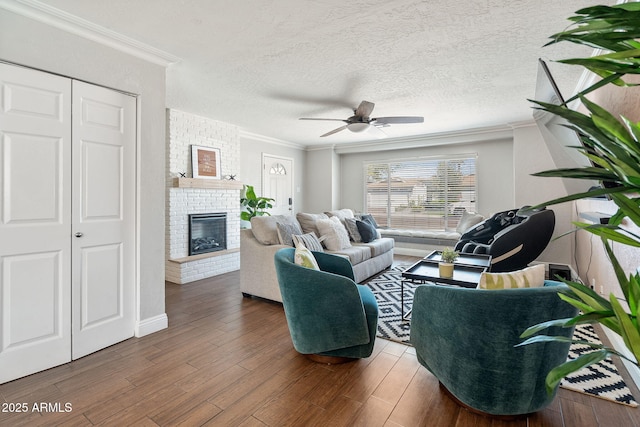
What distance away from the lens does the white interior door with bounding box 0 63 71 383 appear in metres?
1.95

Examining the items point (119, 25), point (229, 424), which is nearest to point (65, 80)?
point (119, 25)

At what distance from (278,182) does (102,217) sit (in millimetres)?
4461

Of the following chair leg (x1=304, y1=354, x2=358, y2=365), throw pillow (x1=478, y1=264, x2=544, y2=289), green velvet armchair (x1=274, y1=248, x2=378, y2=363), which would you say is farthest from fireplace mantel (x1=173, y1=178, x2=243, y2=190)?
throw pillow (x1=478, y1=264, x2=544, y2=289)

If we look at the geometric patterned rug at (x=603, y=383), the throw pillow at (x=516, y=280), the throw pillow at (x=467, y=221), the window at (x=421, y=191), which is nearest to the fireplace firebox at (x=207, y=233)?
the window at (x=421, y=191)

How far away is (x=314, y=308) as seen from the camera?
204 centimetres

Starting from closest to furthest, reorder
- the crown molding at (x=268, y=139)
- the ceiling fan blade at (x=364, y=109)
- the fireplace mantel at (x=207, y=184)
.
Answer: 1. the ceiling fan blade at (x=364, y=109)
2. the fireplace mantel at (x=207, y=184)
3. the crown molding at (x=268, y=139)

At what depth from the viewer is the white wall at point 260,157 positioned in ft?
19.3

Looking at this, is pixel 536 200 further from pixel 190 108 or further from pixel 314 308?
pixel 190 108

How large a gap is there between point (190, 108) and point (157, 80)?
65.3 inches

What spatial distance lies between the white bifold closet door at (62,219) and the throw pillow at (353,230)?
299cm

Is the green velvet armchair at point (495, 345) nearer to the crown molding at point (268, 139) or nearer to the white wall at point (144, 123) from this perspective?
the white wall at point (144, 123)

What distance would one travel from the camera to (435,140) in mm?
5969

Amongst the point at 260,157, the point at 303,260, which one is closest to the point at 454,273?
the point at 303,260

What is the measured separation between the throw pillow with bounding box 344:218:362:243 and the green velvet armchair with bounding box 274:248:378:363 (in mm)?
2484
